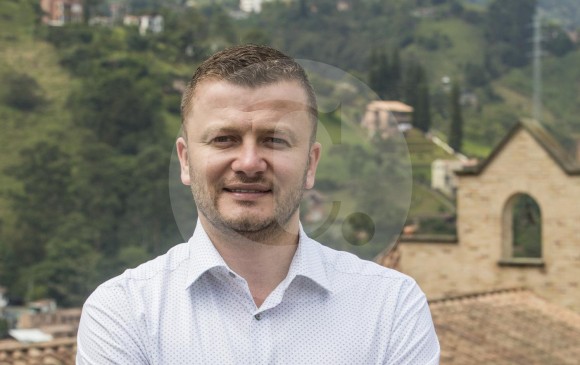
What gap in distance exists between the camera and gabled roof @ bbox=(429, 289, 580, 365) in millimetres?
19109

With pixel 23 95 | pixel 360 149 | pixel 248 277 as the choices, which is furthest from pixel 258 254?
pixel 23 95

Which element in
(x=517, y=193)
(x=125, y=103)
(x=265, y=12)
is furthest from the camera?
(x=265, y=12)

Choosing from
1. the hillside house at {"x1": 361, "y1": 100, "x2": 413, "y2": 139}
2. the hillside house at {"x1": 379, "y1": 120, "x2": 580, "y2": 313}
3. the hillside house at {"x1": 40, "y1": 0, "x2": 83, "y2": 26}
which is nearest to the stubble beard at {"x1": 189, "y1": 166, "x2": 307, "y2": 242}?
the hillside house at {"x1": 361, "y1": 100, "x2": 413, "y2": 139}

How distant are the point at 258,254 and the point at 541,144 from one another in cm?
2171

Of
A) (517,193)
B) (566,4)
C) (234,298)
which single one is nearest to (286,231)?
(234,298)

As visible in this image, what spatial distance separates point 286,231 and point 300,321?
184 millimetres

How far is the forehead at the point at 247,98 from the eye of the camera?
2.90m

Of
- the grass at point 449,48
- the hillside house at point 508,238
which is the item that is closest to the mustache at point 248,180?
the hillside house at point 508,238

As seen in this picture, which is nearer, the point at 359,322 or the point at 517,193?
the point at 359,322

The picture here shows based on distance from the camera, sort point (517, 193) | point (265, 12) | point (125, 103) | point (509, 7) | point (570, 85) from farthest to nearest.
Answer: point (265, 12), point (509, 7), point (570, 85), point (125, 103), point (517, 193)

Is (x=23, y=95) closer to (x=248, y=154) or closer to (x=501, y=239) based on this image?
(x=501, y=239)

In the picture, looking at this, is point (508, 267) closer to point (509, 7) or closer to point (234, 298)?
point (234, 298)

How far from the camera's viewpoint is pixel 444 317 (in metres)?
19.6

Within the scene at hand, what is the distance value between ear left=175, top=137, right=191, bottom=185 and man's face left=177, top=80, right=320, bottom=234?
0.24 feet
